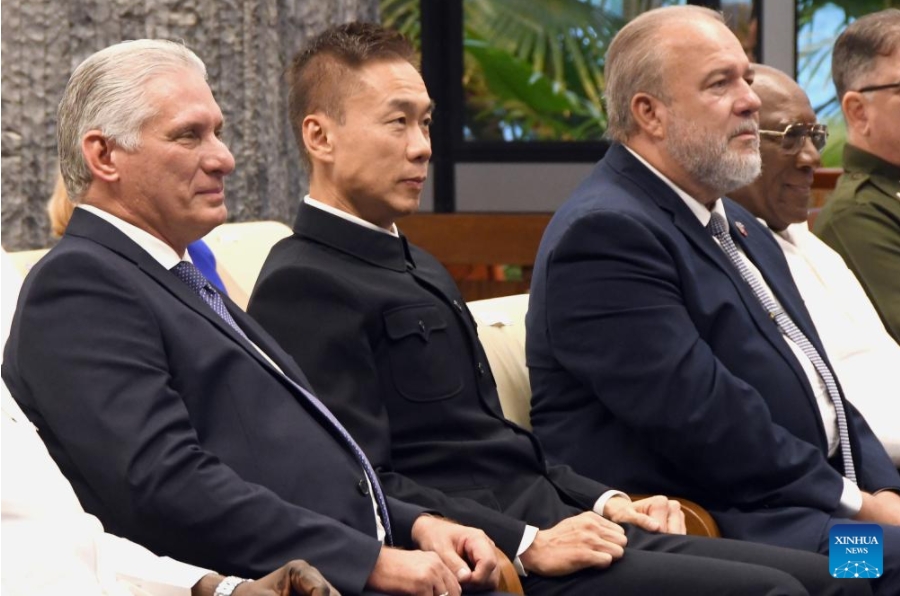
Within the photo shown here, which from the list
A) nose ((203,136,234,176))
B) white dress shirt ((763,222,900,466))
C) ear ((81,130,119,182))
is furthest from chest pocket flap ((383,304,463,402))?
white dress shirt ((763,222,900,466))

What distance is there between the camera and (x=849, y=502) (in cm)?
284

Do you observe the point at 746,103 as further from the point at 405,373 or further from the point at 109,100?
the point at 109,100

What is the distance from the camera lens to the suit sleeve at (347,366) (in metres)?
2.44

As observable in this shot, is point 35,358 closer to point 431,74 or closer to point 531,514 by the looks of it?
point 531,514

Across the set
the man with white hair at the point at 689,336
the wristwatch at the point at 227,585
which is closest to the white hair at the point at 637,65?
the man with white hair at the point at 689,336

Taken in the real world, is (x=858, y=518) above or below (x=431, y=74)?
below

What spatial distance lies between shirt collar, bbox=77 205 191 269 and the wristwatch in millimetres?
530

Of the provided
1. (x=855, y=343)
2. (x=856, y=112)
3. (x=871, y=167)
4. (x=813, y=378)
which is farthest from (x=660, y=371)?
(x=856, y=112)

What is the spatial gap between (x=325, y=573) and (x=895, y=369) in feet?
5.46

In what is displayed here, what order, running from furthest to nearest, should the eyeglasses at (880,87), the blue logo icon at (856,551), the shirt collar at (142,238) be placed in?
the eyeglasses at (880,87) → the blue logo icon at (856,551) → the shirt collar at (142,238)

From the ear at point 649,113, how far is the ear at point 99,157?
1.20 meters

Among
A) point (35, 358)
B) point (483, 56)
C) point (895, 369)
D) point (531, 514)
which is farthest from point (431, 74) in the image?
point (35, 358)

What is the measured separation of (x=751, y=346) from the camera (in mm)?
2861

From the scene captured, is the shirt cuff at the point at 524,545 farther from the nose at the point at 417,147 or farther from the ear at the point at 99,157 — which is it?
the ear at the point at 99,157
